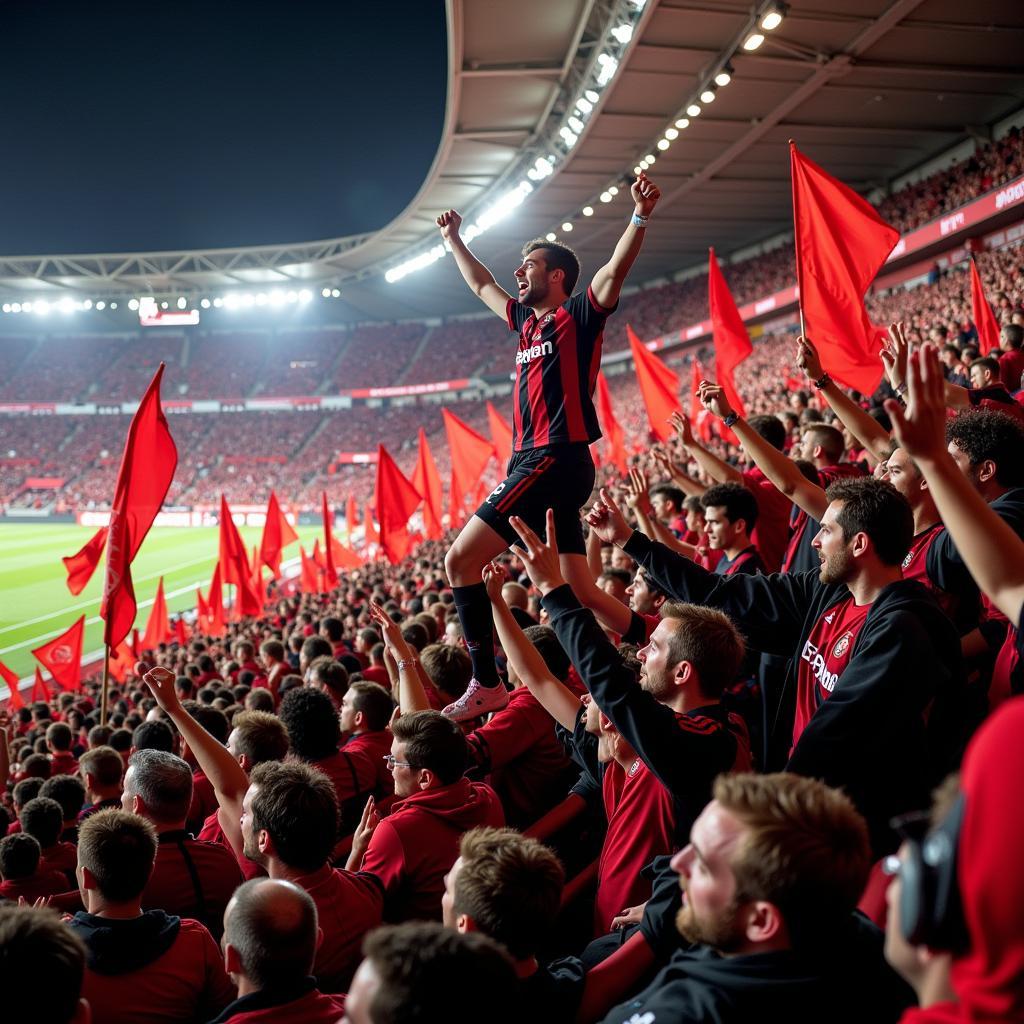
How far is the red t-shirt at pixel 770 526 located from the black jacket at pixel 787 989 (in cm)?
391

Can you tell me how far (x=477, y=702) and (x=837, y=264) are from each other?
14.8ft

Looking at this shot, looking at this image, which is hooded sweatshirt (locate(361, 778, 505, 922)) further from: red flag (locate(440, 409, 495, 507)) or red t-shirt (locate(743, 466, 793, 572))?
red flag (locate(440, 409, 495, 507))

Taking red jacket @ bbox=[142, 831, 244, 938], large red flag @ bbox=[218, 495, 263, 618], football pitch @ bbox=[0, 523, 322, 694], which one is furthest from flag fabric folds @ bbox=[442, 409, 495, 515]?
red jacket @ bbox=[142, 831, 244, 938]

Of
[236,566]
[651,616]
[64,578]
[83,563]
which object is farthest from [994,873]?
[64,578]

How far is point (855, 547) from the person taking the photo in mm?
3008

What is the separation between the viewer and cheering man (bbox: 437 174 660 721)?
421 cm

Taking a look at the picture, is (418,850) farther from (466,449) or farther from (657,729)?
(466,449)

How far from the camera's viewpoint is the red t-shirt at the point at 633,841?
2850 millimetres

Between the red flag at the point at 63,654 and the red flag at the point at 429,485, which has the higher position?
the red flag at the point at 429,485

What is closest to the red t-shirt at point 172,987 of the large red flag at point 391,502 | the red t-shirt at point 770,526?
the red t-shirt at point 770,526

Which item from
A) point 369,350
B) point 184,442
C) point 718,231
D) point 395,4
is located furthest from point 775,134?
point 184,442

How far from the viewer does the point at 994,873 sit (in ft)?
3.76

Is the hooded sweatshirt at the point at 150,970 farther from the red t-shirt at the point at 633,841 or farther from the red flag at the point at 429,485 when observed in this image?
the red flag at the point at 429,485

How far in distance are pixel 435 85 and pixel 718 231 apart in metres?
13.6
